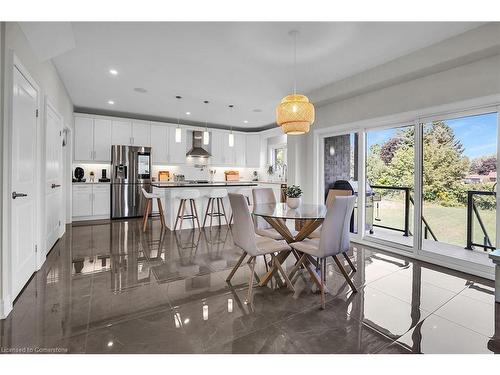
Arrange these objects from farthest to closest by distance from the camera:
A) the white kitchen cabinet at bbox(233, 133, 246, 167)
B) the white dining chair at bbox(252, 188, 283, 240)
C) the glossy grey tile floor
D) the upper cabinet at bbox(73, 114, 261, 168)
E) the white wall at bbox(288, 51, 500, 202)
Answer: the white kitchen cabinet at bbox(233, 133, 246, 167)
the upper cabinet at bbox(73, 114, 261, 168)
the white dining chair at bbox(252, 188, 283, 240)
the white wall at bbox(288, 51, 500, 202)
the glossy grey tile floor

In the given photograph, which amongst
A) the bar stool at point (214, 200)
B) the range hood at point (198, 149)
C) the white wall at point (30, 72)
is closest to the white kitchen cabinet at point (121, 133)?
the range hood at point (198, 149)

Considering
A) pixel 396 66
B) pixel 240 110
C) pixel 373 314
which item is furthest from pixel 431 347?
pixel 240 110

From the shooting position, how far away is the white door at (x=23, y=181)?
7.22ft

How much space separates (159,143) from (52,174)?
351cm

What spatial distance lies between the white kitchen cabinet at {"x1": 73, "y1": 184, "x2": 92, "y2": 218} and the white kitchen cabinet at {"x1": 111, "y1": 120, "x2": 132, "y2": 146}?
1352mm

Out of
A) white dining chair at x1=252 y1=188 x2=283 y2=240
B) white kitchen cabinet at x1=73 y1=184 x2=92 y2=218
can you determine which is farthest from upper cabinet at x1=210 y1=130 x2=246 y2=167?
white dining chair at x1=252 y1=188 x2=283 y2=240

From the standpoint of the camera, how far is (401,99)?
3.63 metres

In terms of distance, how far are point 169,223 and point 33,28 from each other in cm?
368

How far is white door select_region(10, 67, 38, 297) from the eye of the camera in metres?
2.20

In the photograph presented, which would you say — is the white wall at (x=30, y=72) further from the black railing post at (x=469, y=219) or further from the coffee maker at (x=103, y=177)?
the black railing post at (x=469, y=219)

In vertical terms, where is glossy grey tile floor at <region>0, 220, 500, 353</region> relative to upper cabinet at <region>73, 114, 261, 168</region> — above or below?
below

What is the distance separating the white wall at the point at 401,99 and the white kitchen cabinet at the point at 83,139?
487 cm

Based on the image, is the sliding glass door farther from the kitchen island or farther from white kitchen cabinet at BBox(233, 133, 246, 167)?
white kitchen cabinet at BBox(233, 133, 246, 167)

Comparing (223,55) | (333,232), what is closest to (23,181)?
(223,55)
